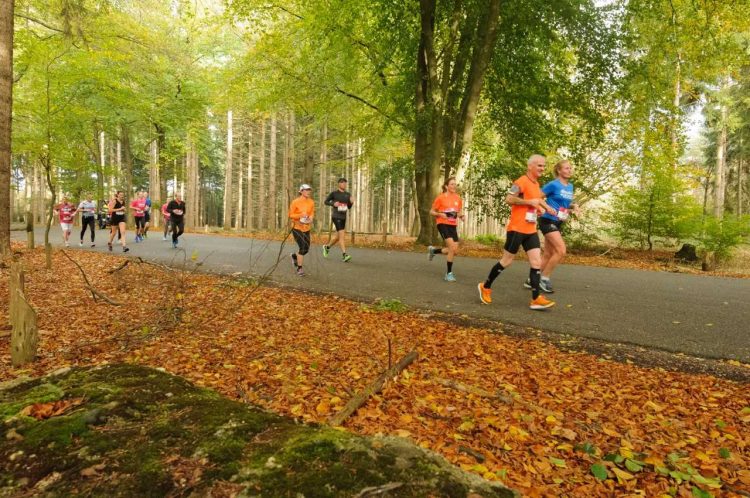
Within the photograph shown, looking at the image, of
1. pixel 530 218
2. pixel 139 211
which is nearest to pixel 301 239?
pixel 530 218

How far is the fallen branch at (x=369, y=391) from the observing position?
10.2ft

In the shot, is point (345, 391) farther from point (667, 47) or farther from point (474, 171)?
point (667, 47)

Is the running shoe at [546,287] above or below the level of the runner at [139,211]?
below

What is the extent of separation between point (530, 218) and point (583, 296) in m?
2.08

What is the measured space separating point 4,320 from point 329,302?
14.9 ft

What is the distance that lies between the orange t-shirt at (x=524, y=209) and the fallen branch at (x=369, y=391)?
3.26 m

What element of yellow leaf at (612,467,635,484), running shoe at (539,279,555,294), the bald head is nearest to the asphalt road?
running shoe at (539,279,555,294)

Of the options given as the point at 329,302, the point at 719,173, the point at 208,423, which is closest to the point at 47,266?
the point at 329,302

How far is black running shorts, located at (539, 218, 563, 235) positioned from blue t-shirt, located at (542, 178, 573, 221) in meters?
0.06

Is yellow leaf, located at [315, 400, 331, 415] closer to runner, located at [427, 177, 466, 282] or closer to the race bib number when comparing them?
the race bib number

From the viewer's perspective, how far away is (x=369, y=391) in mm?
3549

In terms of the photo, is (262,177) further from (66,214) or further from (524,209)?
(524,209)

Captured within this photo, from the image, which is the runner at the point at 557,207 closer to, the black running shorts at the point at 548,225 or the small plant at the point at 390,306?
the black running shorts at the point at 548,225

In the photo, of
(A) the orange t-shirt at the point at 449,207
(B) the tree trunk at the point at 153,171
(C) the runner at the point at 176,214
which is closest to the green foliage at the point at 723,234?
(A) the orange t-shirt at the point at 449,207
